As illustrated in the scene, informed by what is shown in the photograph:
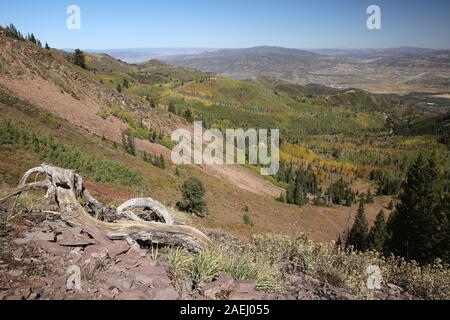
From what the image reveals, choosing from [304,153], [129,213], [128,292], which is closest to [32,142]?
[129,213]

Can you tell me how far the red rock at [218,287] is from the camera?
5422 mm

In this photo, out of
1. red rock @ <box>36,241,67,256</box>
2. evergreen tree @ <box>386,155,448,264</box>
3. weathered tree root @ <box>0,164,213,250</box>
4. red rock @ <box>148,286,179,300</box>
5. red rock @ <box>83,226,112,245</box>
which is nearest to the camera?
red rock @ <box>148,286,179,300</box>

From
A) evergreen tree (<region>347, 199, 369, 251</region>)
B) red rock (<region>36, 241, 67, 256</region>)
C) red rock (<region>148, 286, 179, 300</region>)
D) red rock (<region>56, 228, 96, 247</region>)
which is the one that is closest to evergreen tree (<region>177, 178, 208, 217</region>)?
evergreen tree (<region>347, 199, 369, 251</region>)

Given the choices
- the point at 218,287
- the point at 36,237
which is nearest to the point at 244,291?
the point at 218,287

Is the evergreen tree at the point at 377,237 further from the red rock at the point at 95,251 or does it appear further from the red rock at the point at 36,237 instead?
the red rock at the point at 36,237

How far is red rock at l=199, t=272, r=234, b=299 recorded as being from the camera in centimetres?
542

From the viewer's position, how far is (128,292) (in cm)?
503

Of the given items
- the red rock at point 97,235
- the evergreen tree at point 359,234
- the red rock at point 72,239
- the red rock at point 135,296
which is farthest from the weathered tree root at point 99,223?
the evergreen tree at point 359,234

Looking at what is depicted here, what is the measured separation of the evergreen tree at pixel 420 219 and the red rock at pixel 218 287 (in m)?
26.1

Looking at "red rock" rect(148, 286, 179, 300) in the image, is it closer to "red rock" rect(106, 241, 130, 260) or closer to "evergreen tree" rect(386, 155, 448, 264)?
"red rock" rect(106, 241, 130, 260)

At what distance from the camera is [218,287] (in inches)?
217

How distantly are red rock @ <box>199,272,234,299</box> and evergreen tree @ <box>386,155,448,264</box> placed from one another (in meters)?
26.1

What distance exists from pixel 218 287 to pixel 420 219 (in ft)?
95.3
